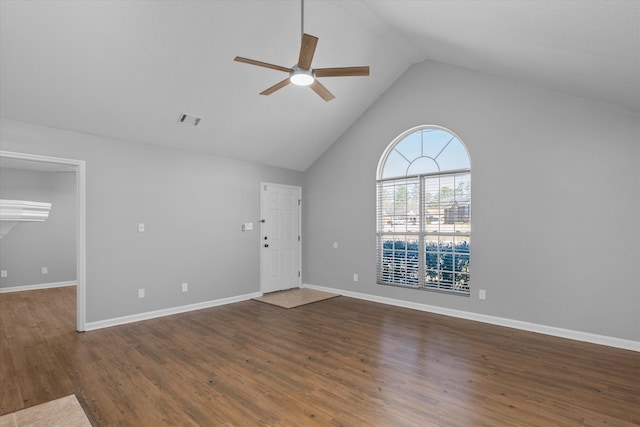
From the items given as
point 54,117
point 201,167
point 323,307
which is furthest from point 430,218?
point 54,117

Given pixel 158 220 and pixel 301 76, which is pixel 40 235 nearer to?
pixel 158 220

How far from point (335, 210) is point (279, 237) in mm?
1231

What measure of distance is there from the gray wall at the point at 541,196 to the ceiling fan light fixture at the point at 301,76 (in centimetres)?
277

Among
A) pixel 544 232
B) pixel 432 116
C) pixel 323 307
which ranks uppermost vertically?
pixel 432 116

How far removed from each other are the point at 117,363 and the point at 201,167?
10.1ft

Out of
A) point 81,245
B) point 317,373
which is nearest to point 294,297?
point 317,373

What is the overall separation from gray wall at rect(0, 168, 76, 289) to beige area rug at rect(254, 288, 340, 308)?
4931 millimetres

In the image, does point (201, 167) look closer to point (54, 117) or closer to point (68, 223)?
point (54, 117)

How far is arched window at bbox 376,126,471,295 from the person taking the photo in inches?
194

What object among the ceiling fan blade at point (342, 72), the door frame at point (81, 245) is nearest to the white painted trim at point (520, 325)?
the ceiling fan blade at point (342, 72)

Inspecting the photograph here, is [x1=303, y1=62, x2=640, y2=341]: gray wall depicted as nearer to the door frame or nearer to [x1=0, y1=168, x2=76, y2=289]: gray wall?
the door frame

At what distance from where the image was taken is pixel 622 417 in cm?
234

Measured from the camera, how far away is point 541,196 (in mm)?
4188

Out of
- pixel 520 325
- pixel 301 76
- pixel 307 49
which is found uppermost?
pixel 307 49
